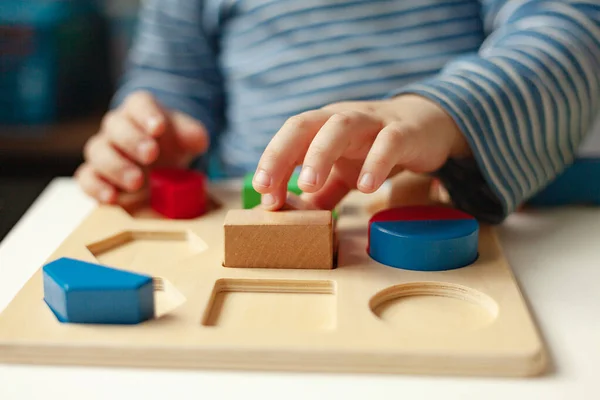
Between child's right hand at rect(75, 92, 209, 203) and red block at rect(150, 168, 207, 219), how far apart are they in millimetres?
26

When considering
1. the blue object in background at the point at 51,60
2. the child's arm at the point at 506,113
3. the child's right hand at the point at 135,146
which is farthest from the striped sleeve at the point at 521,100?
the blue object in background at the point at 51,60

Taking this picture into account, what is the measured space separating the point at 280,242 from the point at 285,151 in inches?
2.3

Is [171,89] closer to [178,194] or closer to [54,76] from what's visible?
[178,194]

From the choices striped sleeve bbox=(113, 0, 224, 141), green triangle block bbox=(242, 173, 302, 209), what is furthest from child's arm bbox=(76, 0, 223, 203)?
green triangle block bbox=(242, 173, 302, 209)

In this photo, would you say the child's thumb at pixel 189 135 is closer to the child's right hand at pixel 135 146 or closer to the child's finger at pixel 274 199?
the child's right hand at pixel 135 146

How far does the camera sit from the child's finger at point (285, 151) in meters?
0.44

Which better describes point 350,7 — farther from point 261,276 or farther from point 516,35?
point 261,276

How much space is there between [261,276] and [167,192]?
0.16 m

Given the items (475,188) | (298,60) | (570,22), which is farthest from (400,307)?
(298,60)

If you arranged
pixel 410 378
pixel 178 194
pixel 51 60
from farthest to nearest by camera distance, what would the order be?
pixel 51 60 < pixel 178 194 < pixel 410 378

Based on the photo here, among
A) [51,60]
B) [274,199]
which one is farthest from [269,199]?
[51,60]

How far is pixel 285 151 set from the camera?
0.45 metres

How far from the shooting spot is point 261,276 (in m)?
→ 0.43

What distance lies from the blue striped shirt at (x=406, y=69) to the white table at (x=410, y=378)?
0.09m
